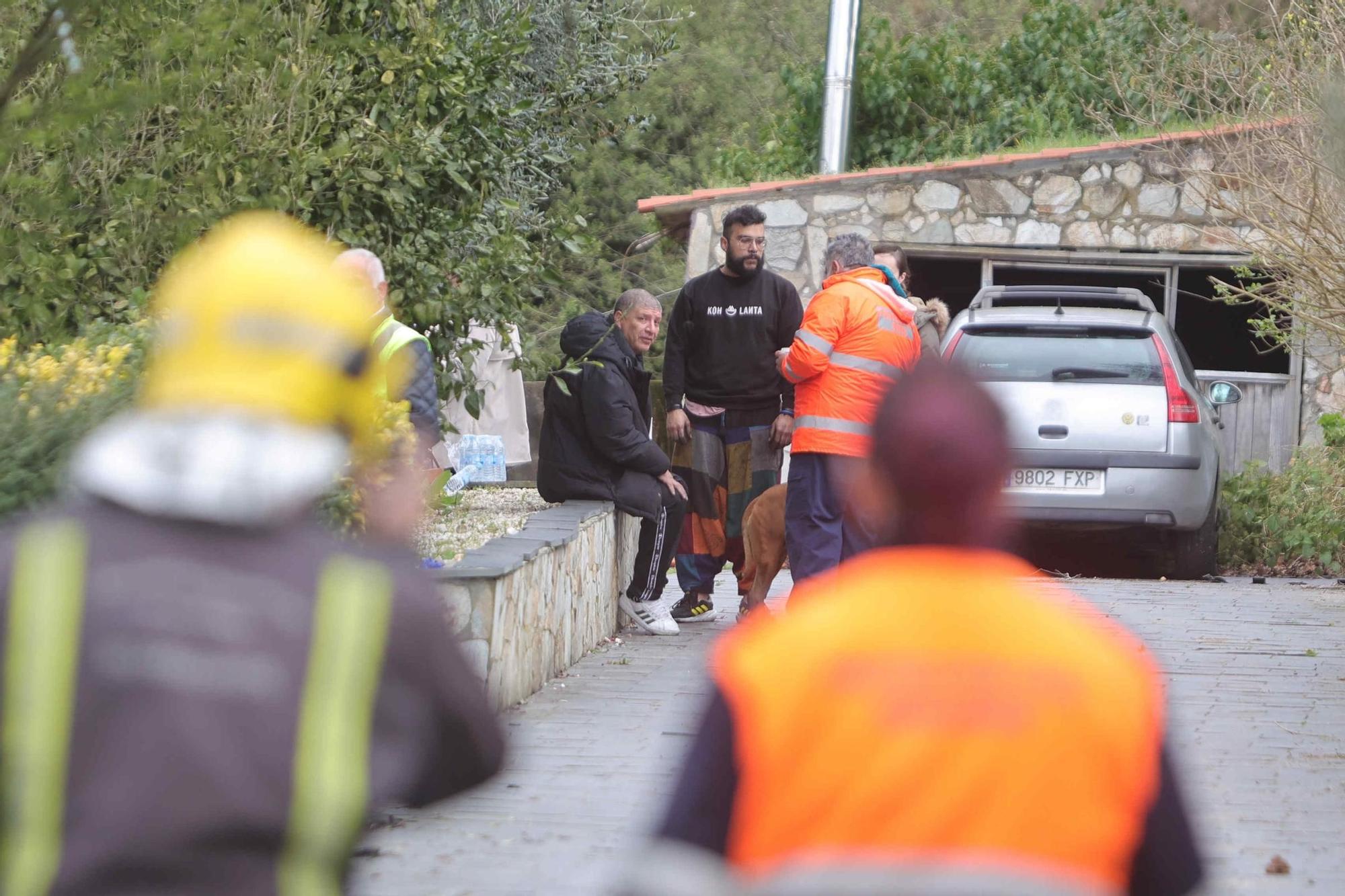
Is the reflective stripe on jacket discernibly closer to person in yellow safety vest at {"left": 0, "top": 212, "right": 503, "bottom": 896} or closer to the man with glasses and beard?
person in yellow safety vest at {"left": 0, "top": 212, "right": 503, "bottom": 896}

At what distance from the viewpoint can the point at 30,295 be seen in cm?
722

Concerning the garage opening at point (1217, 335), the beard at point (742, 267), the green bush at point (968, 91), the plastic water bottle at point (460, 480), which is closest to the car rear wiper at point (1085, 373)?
the beard at point (742, 267)

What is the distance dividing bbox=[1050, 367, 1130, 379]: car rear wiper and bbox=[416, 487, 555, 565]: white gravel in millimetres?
3392

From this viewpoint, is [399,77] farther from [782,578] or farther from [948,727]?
[948,727]

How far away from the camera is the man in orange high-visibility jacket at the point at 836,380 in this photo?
7340 millimetres

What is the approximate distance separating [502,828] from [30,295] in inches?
148

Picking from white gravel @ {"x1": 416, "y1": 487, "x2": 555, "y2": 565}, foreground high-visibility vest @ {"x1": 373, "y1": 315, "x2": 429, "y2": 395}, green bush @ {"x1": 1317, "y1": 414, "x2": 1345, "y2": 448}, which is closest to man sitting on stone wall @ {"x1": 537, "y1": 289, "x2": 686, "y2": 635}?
white gravel @ {"x1": 416, "y1": 487, "x2": 555, "y2": 565}

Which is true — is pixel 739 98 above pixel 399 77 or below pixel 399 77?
above

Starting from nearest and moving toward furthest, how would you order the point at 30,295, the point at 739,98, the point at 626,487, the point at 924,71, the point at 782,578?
the point at 30,295
the point at 626,487
the point at 782,578
the point at 924,71
the point at 739,98

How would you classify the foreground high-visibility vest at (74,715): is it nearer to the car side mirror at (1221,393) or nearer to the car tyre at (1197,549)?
the car tyre at (1197,549)

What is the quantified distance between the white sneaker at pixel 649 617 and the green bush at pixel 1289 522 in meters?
5.32

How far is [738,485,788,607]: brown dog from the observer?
8.04m

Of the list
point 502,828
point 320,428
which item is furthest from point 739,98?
point 320,428

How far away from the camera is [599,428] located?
8.16 metres
